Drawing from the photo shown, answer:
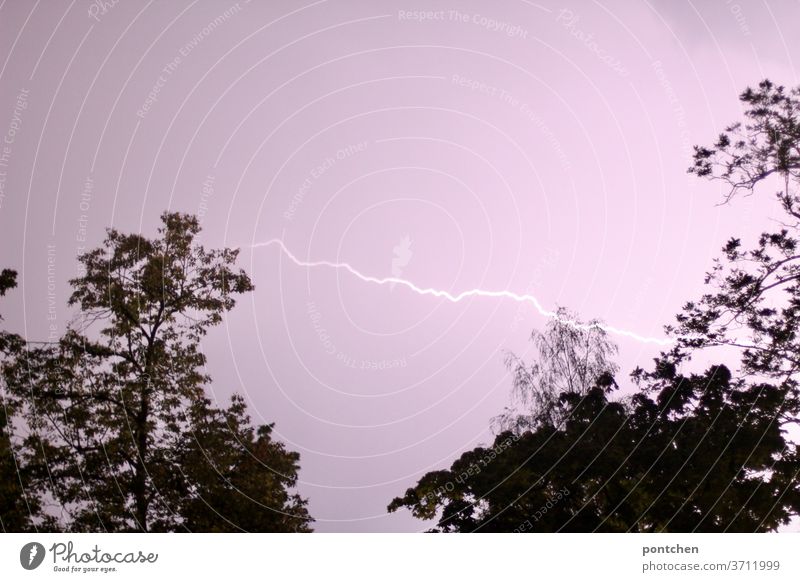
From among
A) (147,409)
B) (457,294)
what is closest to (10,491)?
(147,409)

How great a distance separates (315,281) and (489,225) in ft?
11.5

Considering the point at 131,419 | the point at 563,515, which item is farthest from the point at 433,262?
the point at 131,419

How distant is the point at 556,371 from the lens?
12117mm

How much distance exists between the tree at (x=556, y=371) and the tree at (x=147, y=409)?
12.9 feet

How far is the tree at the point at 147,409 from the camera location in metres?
11.3

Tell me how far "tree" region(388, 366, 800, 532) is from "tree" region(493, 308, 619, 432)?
28 cm

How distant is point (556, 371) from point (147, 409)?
7016 mm

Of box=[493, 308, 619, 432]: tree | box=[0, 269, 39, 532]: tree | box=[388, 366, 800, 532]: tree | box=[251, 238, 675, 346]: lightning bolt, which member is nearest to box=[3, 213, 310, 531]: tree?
box=[0, 269, 39, 532]: tree

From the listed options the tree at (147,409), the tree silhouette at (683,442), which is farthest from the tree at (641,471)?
the tree at (147,409)

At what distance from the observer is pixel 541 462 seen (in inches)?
458

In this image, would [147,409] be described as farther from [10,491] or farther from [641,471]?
[641,471]

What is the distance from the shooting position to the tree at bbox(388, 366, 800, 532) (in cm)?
1116

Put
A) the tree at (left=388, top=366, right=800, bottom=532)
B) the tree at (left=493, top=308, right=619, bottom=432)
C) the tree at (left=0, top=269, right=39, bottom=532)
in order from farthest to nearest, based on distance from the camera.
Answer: the tree at (left=493, top=308, right=619, bottom=432)
the tree at (left=388, top=366, right=800, bottom=532)
the tree at (left=0, top=269, right=39, bottom=532)

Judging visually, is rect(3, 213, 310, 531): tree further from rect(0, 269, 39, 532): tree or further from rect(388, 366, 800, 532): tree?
rect(388, 366, 800, 532): tree
